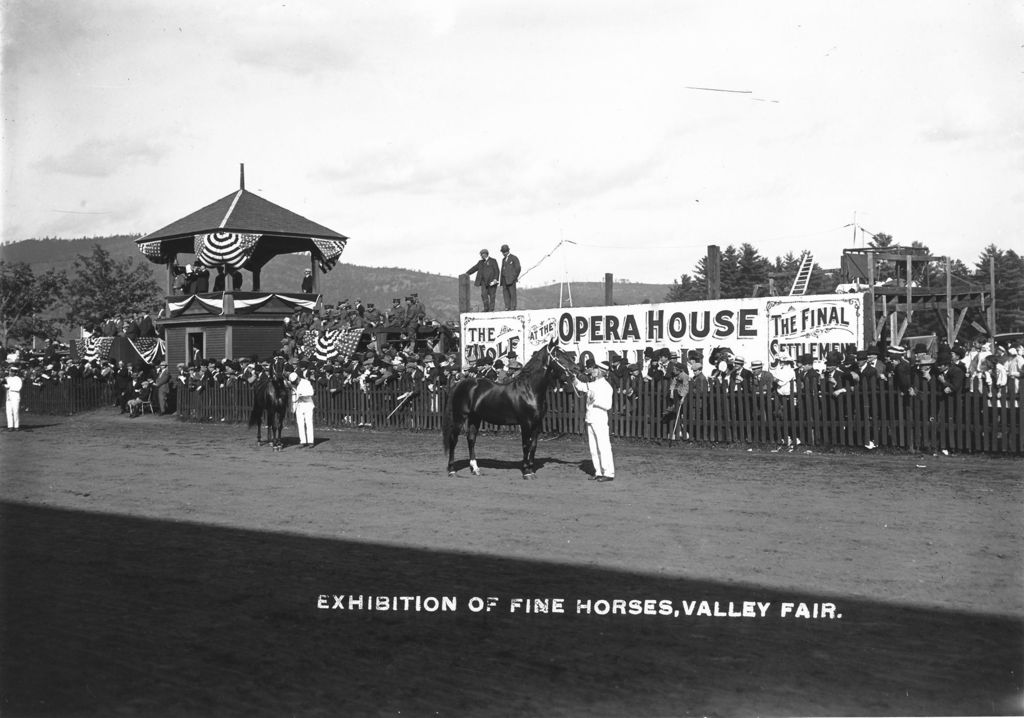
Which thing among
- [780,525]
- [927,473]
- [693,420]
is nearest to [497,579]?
[780,525]

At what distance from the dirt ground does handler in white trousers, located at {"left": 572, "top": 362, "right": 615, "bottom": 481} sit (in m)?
0.48

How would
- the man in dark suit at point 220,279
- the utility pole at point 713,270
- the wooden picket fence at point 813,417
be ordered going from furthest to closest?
the man in dark suit at point 220,279, the utility pole at point 713,270, the wooden picket fence at point 813,417

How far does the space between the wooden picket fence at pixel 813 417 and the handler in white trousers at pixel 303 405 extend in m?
4.22

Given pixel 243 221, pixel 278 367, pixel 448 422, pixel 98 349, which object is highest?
pixel 243 221

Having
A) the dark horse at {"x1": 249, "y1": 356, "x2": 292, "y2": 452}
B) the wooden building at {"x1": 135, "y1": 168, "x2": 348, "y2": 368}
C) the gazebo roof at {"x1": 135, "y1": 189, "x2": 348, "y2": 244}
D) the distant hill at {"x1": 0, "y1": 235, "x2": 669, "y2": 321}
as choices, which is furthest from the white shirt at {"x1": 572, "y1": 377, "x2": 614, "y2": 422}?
the distant hill at {"x1": 0, "y1": 235, "x2": 669, "y2": 321}

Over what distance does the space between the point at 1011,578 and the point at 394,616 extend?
550cm

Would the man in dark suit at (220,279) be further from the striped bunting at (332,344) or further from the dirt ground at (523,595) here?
the dirt ground at (523,595)

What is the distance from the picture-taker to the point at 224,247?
36125 mm

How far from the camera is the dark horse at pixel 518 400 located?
16156mm

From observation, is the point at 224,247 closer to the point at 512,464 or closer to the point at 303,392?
the point at 303,392

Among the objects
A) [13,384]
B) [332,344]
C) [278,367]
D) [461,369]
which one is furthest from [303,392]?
[13,384]

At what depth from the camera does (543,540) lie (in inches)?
424

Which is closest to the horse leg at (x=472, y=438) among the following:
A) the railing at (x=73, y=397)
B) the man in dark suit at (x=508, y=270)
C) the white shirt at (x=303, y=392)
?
the white shirt at (x=303, y=392)

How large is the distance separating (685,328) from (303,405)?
9.14m
